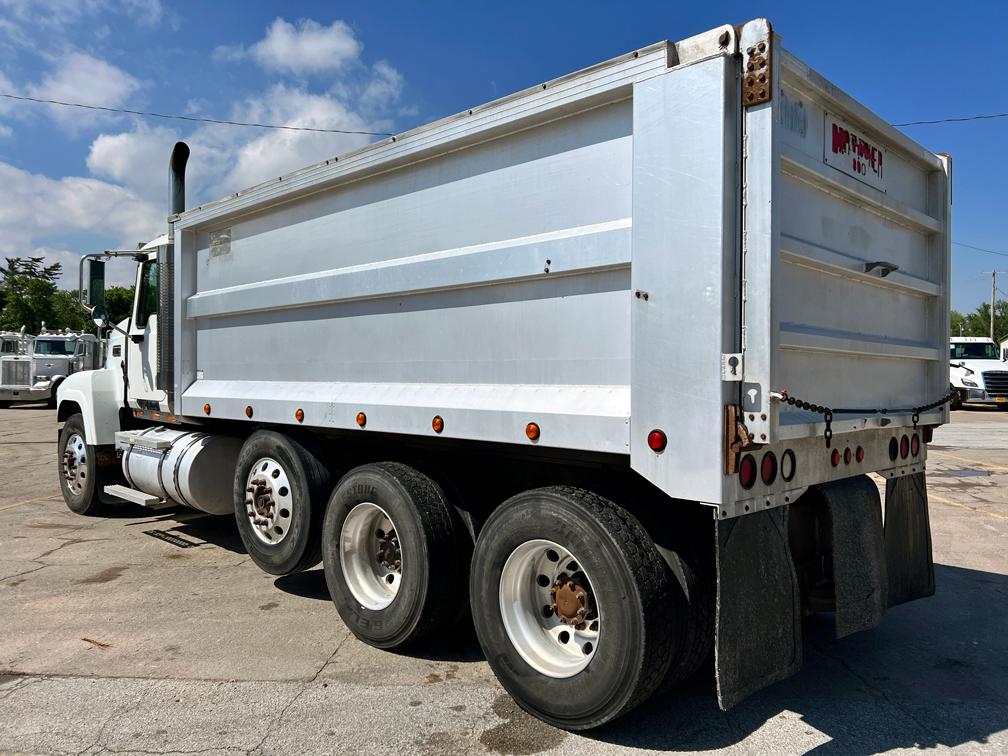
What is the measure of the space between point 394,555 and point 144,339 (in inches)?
160

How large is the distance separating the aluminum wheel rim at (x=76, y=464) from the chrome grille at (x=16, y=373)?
1990cm

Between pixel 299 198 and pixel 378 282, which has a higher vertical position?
pixel 299 198

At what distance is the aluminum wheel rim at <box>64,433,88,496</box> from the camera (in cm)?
812

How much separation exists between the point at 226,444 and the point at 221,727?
11.0 ft

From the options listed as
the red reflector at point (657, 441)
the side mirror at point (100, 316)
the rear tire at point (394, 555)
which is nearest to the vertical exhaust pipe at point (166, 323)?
the side mirror at point (100, 316)

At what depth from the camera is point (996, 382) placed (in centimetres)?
2439

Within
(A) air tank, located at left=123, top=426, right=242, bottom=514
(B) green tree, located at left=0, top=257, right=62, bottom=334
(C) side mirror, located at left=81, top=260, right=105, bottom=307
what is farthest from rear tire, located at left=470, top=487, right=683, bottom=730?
(B) green tree, located at left=0, top=257, right=62, bottom=334

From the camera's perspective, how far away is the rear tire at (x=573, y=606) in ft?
10.3

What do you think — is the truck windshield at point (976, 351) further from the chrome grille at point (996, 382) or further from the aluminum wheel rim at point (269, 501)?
the aluminum wheel rim at point (269, 501)

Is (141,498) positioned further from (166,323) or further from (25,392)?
(25,392)

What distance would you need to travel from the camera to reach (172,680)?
405 cm

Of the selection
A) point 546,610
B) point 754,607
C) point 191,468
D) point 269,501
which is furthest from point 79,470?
point 754,607

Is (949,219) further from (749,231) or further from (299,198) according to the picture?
(299,198)

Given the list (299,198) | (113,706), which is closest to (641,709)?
(113,706)
